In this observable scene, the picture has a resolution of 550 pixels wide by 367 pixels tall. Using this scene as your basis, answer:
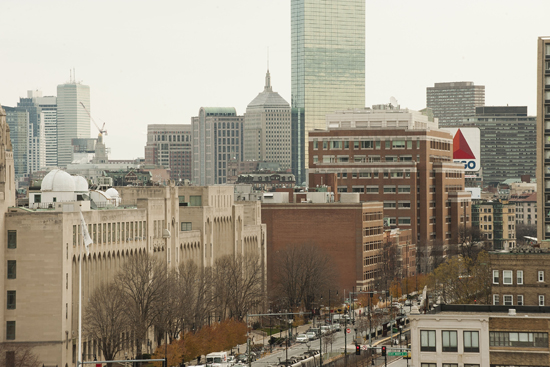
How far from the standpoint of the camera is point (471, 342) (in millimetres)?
86812

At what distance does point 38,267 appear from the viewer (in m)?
129

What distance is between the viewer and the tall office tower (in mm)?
186375

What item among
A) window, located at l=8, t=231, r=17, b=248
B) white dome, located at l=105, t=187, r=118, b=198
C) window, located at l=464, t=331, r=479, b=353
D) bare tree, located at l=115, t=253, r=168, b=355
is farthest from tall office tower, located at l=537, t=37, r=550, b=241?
window, located at l=464, t=331, r=479, b=353

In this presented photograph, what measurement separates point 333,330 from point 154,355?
150 ft

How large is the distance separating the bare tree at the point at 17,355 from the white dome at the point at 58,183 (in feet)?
95.2

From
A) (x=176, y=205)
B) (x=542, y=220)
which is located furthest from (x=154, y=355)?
(x=542, y=220)

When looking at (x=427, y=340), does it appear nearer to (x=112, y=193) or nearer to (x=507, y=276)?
(x=507, y=276)

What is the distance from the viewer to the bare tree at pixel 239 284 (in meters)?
169

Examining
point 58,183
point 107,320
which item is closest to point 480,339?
point 107,320

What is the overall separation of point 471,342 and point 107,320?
53.3 m

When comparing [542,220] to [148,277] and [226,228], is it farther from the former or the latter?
[148,277]

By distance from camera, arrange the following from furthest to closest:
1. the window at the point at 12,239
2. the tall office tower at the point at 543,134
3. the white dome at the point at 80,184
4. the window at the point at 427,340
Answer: the tall office tower at the point at 543,134, the white dome at the point at 80,184, the window at the point at 12,239, the window at the point at 427,340

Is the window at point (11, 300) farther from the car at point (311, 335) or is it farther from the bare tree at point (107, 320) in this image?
the car at point (311, 335)

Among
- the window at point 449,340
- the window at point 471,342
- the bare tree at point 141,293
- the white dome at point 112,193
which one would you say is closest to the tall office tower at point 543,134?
the white dome at point 112,193
